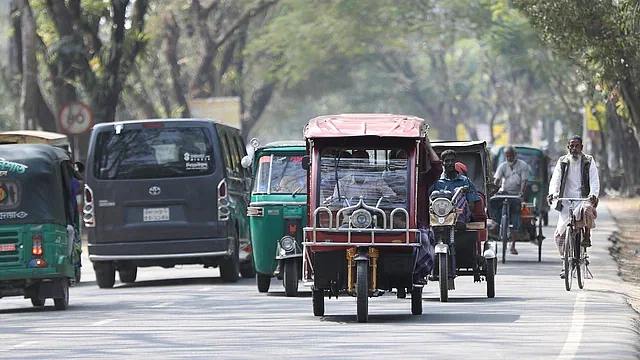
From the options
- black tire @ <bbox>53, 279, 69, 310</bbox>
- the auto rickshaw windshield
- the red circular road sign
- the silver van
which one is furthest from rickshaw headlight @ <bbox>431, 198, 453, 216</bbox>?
the red circular road sign

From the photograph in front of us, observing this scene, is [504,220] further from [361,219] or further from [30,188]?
[361,219]

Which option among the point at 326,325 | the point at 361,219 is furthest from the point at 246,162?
the point at 326,325

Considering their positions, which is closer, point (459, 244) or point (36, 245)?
point (459, 244)

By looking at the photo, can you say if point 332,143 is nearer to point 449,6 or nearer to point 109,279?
point 109,279

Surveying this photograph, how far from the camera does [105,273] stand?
2273cm

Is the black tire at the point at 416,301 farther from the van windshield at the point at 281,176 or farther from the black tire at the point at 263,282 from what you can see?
the black tire at the point at 263,282

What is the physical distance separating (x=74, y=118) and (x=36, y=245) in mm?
12294

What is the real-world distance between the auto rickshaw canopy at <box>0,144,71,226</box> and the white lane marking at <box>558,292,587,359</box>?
6.10 meters

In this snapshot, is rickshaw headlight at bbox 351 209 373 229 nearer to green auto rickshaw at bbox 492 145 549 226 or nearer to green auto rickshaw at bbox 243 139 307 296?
green auto rickshaw at bbox 243 139 307 296

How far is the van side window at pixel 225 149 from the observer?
72.7 feet

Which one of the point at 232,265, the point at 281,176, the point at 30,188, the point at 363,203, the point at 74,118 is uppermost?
the point at 74,118

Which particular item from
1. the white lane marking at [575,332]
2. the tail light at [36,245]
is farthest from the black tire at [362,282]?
the tail light at [36,245]

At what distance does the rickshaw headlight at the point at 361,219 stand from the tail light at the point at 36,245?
15.8ft

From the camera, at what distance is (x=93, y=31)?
35.8 m
